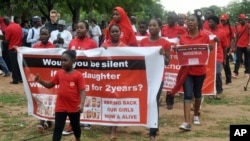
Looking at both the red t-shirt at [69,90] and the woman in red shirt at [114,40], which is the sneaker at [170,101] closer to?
the woman in red shirt at [114,40]

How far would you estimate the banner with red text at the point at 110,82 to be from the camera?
675 centimetres

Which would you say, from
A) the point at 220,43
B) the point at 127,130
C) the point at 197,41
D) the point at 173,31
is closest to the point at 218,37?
the point at 220,43

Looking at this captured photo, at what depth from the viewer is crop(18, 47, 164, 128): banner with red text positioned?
22.1 feet

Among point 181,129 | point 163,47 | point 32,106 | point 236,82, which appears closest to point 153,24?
point 163,47

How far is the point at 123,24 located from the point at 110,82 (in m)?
1.45

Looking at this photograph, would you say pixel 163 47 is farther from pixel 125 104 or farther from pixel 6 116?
pixel 6 116

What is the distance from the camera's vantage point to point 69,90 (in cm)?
613

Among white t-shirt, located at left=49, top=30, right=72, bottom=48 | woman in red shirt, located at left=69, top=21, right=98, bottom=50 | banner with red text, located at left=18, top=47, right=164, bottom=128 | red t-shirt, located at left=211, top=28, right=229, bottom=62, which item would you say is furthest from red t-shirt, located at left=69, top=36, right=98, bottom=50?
red t-shirt, located at left=211, top=28, right=229, bottom=62

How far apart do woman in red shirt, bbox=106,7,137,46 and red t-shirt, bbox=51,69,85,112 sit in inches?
72.8

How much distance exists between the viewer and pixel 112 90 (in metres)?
6.99

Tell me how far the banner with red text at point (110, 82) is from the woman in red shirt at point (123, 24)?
98 centimetres

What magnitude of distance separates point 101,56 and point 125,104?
0.81m

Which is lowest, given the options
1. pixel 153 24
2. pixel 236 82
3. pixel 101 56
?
pixel 236 82

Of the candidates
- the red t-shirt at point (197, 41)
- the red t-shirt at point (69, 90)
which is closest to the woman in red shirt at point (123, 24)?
the red t-shirt at point (197, 41)
